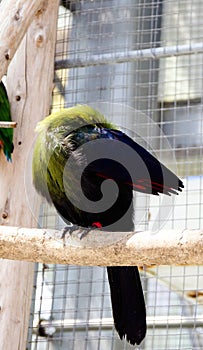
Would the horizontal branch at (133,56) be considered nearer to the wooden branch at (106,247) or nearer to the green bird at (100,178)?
the green bird at (100,178)

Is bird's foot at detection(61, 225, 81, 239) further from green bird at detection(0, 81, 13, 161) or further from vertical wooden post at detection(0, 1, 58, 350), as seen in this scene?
green bird at detection(0, 81, 13, 161)

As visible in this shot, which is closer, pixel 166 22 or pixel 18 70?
pixel 18 70

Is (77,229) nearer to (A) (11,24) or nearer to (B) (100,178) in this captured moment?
(B) (100,178)

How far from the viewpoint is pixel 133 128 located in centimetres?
310

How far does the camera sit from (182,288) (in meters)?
3.17

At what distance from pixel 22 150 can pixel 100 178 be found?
0.75m

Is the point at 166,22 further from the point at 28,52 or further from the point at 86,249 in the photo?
the point at 86,249

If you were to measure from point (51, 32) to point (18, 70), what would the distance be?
0.70ft

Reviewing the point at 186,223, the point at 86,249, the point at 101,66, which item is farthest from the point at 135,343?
the point at 101,66

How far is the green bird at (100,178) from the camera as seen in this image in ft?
6.86

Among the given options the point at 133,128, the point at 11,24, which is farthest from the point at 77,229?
the point at 133,128

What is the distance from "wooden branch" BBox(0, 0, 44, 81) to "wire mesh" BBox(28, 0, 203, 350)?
2.08ft

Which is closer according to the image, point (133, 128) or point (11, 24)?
point (11, 24)

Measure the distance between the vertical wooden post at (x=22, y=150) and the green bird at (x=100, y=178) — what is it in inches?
16.7
